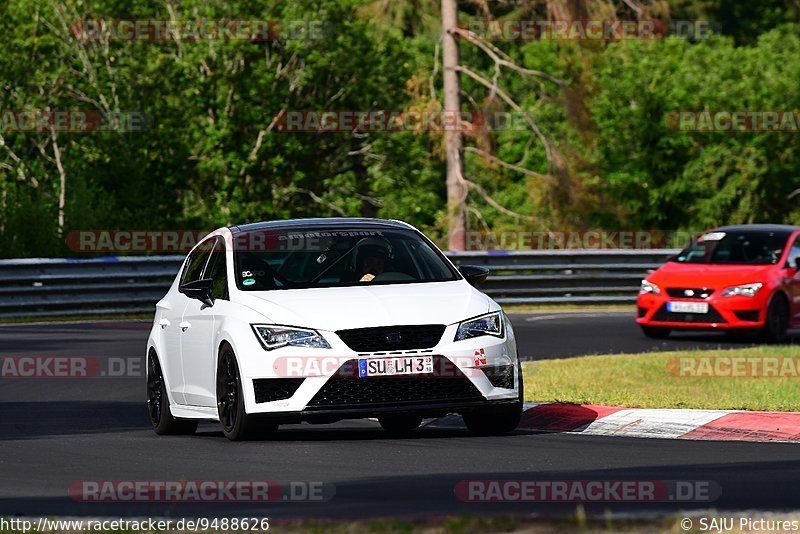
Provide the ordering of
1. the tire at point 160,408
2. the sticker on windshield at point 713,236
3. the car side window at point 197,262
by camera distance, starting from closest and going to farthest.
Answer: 1. the tire at point 160,408
2. the car side window at point 197,262
3. the sticker on windshield at point 713,236

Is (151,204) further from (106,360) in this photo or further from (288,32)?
(106,360)

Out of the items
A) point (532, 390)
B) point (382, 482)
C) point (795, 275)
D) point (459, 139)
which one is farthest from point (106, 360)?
point (459, 139)

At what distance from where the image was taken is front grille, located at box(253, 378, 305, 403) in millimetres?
11656

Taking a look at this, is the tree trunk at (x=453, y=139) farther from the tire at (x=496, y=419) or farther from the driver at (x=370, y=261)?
the tire at (x=496, y=419)

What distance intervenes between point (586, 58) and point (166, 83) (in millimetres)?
9879

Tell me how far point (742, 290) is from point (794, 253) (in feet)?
4.20

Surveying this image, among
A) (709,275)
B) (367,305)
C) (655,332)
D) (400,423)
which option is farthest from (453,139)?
(367,305)

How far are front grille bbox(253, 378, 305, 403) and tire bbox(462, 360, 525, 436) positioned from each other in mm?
1309

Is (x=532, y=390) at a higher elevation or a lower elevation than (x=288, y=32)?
lower

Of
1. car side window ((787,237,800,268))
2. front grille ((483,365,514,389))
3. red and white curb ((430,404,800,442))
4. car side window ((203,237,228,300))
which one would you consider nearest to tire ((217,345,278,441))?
car side window ((203,237,228,300))

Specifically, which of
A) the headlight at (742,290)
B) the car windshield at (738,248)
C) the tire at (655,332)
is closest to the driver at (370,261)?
the headlight at (742,290)

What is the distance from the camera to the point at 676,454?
11.0 m

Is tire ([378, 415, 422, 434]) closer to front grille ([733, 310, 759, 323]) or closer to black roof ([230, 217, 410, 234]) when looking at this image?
black roof ([230, 217, 410, 234])

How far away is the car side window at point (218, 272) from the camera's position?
1275 centimetres
